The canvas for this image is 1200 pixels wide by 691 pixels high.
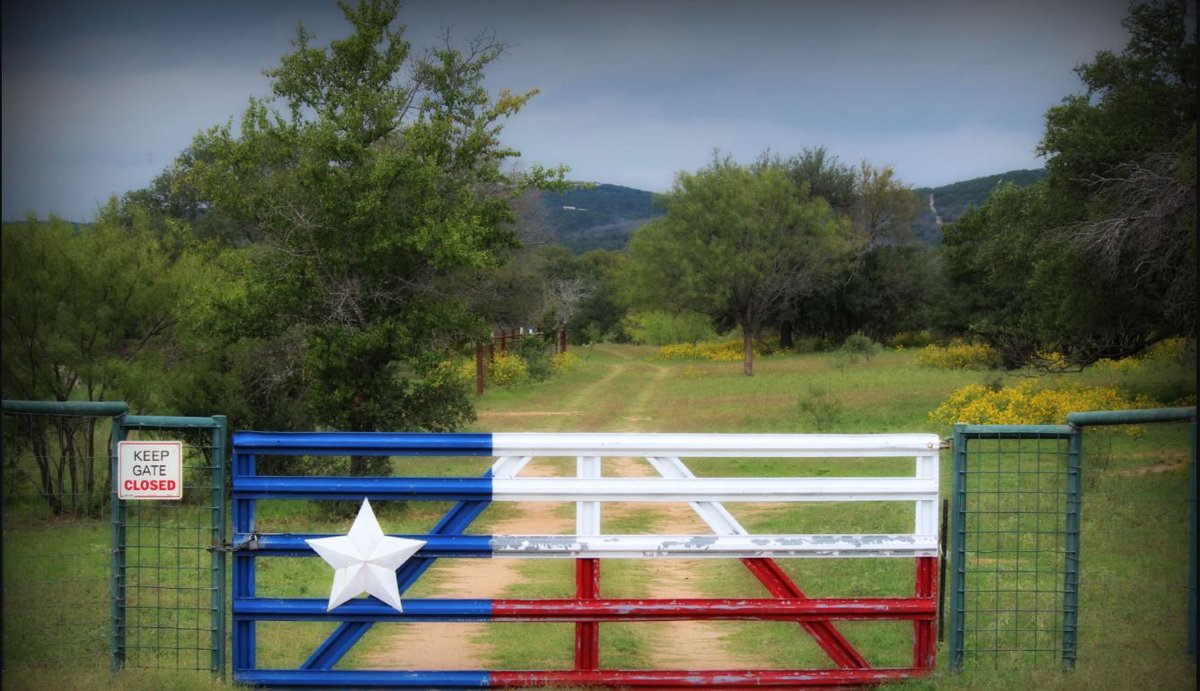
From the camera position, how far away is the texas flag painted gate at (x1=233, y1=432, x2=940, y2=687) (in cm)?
587

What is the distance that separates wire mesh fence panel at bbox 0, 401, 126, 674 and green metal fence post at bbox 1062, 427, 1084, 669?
4735mm

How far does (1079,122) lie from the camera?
2133 cm

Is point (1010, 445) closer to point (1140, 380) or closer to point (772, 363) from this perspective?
point (1140, 380)

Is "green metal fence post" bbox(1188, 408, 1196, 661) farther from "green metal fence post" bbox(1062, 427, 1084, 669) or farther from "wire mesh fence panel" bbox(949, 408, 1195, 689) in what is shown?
"green metal fence post" bbox(1062, 427, 1084, 669)

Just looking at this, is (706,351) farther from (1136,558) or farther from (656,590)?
(656,590)

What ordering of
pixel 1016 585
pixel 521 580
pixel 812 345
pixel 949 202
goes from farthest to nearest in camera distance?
1. pixel 949 202
2. pixel 812 345
3. pixel 521 580
4. pixel 1016 585

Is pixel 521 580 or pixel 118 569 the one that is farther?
pixel 521 580

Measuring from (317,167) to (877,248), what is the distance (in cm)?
4844

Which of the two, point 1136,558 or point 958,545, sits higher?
point 958,545

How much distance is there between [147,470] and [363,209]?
29.2 ft

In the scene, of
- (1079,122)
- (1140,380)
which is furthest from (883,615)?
(1140,380)

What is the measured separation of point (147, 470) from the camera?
5992mm

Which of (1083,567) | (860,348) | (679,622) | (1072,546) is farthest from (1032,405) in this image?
(860,348)

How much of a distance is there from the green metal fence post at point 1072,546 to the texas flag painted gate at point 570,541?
29.8 inches
